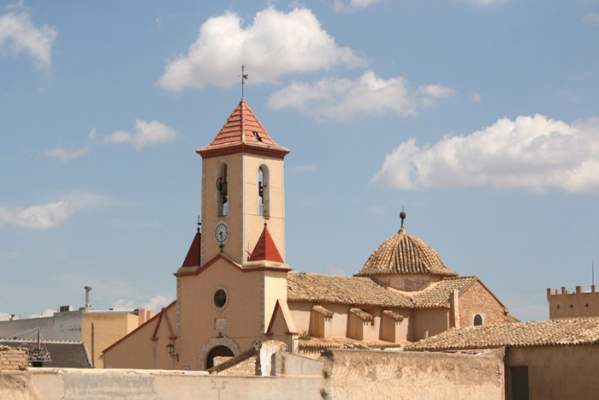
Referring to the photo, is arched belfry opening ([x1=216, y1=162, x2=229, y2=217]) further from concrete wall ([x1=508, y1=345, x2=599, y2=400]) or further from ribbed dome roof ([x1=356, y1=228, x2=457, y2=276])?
concrete wall ([x1=508, y1=345, x2=599, y2=400])

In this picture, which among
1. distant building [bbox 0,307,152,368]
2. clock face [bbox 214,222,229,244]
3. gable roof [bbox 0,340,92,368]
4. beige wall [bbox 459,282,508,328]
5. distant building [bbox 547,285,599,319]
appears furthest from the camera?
distant building [bbox 547,285,599,319]

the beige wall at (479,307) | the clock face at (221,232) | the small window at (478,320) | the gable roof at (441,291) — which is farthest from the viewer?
the small window at (478,320)

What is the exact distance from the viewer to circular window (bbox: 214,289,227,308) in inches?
1885

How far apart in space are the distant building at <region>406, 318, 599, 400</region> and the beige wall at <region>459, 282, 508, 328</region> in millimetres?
12036

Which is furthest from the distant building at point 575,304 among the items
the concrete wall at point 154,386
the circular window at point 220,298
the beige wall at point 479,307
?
the concrete wall at point 154,386

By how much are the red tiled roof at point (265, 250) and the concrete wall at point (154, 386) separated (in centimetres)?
1963

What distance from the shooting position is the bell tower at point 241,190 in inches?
1914

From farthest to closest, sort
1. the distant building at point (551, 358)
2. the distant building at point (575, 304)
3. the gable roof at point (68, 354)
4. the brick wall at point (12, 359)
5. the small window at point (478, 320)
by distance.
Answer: the distant building at point (575, 304), the gable roof at point (68, 354), the small window at point (478, 320), the distant building at point (551, 358), the brick wall at point (12, 359)

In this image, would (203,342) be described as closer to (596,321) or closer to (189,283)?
(189,283)

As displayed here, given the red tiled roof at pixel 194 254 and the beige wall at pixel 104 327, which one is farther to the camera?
the beige wall at pixel 104 327

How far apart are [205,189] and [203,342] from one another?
Answer: 653cm

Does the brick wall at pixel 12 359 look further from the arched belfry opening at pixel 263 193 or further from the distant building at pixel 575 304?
the distant building at pixel 575 304

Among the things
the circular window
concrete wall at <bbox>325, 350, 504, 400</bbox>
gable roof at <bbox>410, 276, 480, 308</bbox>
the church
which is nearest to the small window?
the church

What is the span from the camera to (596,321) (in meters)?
38.4
